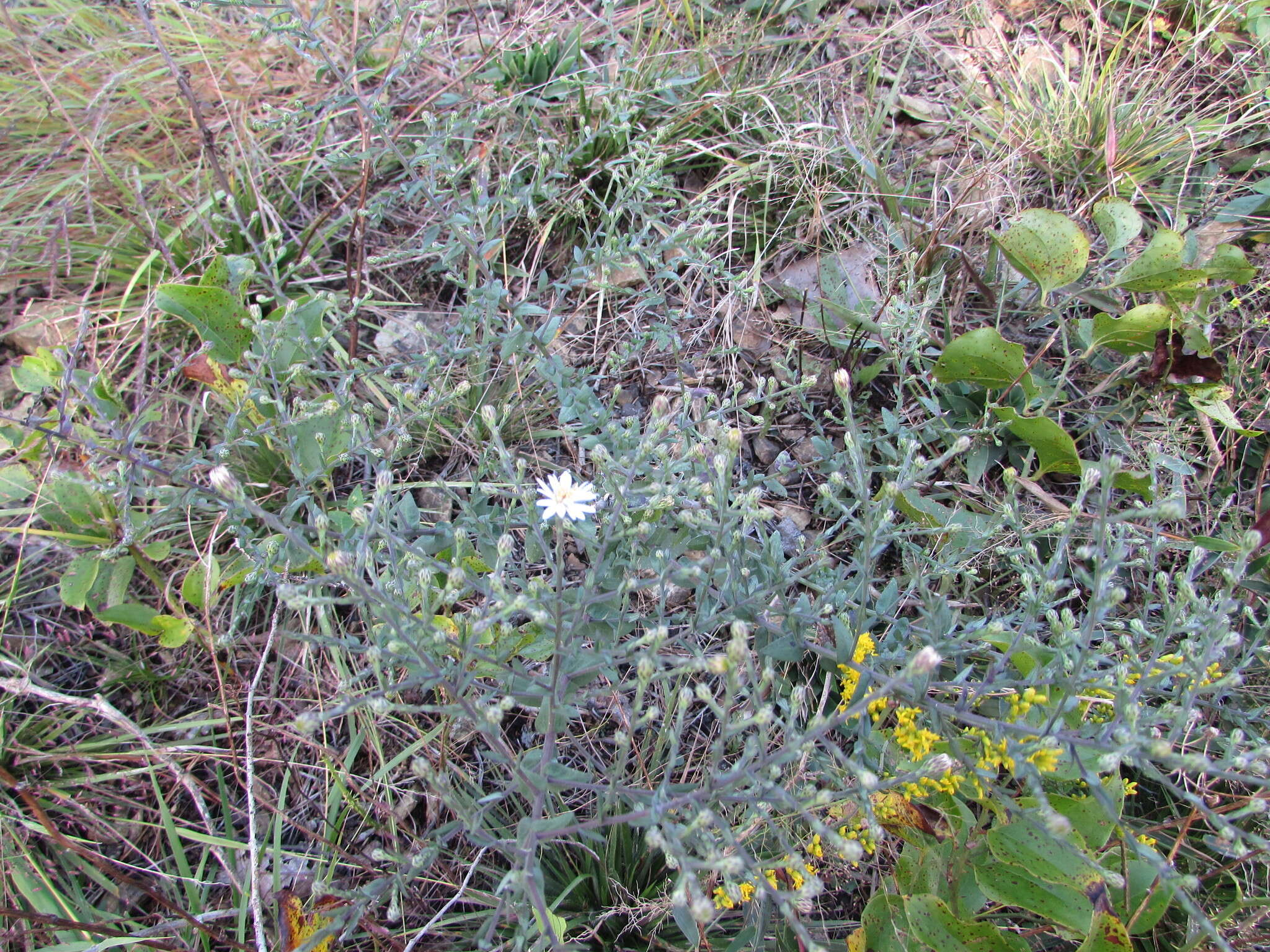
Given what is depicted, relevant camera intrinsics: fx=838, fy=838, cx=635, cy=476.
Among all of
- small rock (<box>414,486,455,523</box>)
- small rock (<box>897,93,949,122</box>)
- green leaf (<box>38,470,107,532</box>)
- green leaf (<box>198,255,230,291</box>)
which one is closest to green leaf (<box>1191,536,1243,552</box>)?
small rock (<box>897,93,949,122</box>)

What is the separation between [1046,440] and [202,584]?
269 centimetres

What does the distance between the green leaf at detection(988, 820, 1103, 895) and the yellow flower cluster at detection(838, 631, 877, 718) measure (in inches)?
16.6

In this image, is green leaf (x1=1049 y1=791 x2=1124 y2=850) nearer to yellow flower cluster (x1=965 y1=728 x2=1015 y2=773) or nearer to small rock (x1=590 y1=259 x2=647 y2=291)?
yellow flower cluster (x1=965 y1=728 x2=1015 y2=773)

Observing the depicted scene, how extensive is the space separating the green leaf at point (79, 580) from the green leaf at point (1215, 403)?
3545 mm

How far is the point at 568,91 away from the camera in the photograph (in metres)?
3.34

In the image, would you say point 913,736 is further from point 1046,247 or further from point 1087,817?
point 1046,247

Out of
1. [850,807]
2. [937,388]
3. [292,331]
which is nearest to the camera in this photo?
[850,807]

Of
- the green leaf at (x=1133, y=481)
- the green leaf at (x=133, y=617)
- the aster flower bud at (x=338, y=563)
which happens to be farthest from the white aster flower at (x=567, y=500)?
the green leaf at (x=1133, y=481)

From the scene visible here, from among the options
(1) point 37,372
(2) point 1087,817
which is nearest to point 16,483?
(1) point 37,372

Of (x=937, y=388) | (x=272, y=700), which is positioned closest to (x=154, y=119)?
(x=272, y=700)

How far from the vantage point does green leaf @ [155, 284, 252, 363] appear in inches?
109

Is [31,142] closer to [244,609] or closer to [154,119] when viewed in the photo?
[154,119]

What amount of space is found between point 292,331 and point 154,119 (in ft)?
5.92

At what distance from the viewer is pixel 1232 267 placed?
9.11 feet
